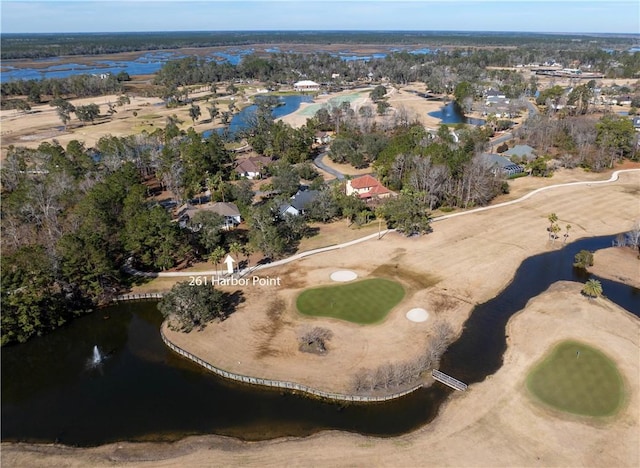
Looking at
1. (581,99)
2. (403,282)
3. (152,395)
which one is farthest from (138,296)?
(581,99)

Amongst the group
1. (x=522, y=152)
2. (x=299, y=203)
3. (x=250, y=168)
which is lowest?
(x=299, y=203)

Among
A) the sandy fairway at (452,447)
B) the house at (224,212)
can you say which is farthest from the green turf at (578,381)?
the house at (224,212)

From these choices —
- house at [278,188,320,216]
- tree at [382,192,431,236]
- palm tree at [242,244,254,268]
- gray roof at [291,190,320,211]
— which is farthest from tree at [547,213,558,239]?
Answer: palm tree at [242,244,254,268]

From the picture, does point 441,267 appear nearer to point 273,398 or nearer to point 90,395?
point 273,398

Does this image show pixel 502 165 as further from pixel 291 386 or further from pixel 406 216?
pixel 291 386

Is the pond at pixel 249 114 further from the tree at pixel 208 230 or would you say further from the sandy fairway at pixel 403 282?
the sandy fairway at pixel 403 282

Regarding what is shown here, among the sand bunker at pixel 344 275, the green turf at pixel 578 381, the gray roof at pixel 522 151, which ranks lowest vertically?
the green turf at pixel 578 381

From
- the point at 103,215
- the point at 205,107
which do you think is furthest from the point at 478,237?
the point at 205,107
